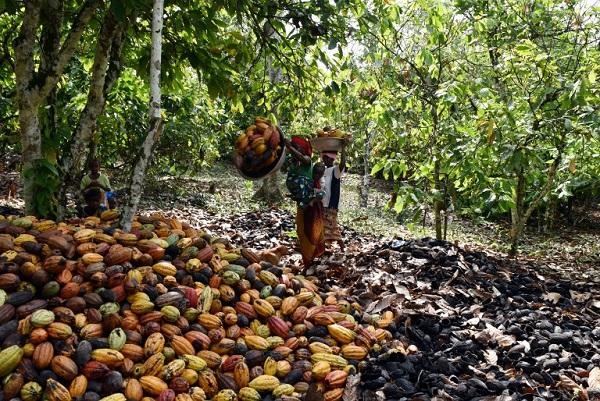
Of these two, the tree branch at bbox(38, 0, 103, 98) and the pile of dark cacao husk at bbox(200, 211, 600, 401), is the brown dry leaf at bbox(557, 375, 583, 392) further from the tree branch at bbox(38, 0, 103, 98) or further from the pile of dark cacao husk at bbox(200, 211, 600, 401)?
the tree branch at bbox(38, 0, 103, 98)

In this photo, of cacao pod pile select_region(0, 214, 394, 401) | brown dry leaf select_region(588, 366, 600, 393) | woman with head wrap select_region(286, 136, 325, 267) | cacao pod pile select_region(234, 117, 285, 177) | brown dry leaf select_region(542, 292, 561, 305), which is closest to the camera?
cacao pod pile select_region(0, 214, 394, 401)

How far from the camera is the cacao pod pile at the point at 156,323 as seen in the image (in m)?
2.13

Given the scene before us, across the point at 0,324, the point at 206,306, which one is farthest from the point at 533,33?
the point at 0,324

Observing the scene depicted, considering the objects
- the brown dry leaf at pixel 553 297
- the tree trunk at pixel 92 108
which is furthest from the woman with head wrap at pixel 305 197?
the brown dry leaf at pixel 553 297

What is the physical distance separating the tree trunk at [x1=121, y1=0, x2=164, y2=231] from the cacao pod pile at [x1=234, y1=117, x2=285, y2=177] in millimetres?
536

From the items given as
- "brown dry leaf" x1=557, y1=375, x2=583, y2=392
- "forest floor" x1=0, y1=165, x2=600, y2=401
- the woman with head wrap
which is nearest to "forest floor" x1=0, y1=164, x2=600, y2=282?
"forest floor" x1=0, y1=165, x2=600, y2=401

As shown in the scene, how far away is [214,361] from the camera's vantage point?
2357mm

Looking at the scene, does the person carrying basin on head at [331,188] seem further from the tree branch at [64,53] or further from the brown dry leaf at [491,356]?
the tree branch at [64,53]

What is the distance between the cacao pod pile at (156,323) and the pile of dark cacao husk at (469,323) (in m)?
0.27

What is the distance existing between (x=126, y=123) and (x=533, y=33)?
609 centimetres

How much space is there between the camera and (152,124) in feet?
9.49

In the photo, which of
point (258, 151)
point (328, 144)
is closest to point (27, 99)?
point (258, 151)

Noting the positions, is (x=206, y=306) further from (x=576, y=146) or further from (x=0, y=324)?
(x=576, y=146)

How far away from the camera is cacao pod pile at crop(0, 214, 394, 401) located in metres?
2.13
